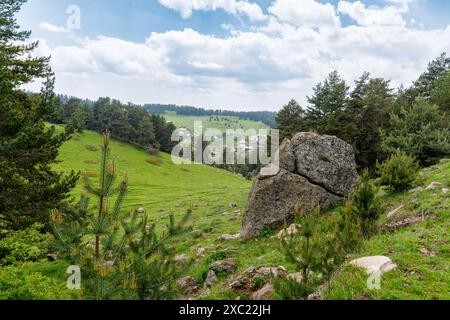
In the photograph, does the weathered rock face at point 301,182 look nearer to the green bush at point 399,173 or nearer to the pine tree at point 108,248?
the green bush at point 399,173

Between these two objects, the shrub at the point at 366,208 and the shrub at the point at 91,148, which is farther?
the shrub at the point at 91,148

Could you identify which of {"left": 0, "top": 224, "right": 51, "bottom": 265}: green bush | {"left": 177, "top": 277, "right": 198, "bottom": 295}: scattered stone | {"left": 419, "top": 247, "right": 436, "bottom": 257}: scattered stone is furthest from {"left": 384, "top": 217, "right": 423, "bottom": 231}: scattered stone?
{"left": 0, "top": 224, "right": 51, "bottom": 265}: green bush

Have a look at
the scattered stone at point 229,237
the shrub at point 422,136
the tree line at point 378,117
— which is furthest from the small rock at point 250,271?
the shrub at point 422,136

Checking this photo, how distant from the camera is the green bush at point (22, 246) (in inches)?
571

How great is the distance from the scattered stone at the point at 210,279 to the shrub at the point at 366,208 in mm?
6353

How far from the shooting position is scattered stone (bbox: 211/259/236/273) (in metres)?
14.1

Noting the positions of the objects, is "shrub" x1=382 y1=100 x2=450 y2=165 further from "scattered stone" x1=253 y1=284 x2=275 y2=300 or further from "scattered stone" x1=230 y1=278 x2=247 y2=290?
"scattered stone" x1=253 y1=284 x2=275 y2=300

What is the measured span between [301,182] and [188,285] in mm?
9253

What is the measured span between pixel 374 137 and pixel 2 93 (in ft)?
119

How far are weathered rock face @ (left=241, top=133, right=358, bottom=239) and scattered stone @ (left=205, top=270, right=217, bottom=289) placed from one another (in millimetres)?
4773

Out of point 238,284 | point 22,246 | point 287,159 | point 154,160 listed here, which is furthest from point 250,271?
point 154,160

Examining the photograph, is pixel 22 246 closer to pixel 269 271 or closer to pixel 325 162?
pixel 269 271

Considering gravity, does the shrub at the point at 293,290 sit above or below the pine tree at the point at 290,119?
below

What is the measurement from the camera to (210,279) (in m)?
13.4
